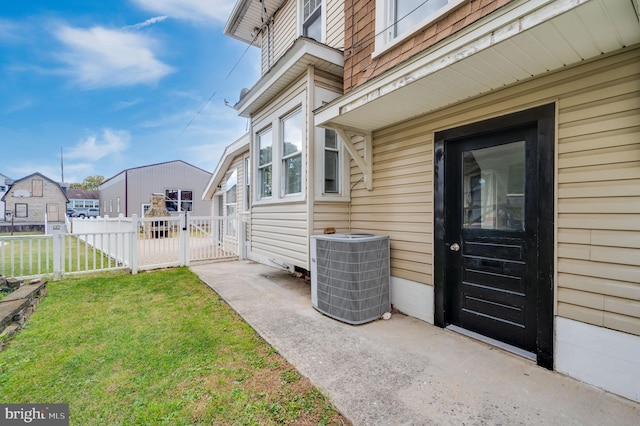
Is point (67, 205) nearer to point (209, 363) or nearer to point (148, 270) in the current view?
point (148, 270)

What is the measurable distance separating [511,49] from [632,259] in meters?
1.76

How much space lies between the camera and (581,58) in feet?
6.77

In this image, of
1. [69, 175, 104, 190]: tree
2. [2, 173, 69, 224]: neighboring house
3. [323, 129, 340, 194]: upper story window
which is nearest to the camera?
[323, 129, 340, 194]: upper story window

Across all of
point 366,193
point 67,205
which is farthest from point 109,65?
point 67,205

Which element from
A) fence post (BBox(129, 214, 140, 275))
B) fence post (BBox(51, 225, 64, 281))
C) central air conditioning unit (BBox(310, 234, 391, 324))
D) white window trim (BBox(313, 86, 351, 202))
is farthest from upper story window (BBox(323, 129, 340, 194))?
fence post (BBox(51, 225, 64, 281))

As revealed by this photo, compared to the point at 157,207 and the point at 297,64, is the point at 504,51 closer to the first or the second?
the point at 297,64

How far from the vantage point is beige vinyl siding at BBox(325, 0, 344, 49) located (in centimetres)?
450

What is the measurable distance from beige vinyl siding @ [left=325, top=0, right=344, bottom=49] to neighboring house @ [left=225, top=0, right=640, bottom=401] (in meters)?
0.04

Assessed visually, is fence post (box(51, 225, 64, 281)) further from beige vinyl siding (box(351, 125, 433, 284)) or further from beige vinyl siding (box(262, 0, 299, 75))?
beige vinyl siding (box(351, 125, 433, 284))

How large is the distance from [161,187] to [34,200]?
17.5m

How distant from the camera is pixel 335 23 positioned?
182 inches

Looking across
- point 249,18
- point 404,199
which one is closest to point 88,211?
point 249,18

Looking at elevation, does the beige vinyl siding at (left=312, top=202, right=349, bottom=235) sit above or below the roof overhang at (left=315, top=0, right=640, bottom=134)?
below

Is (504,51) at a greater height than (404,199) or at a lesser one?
greater
